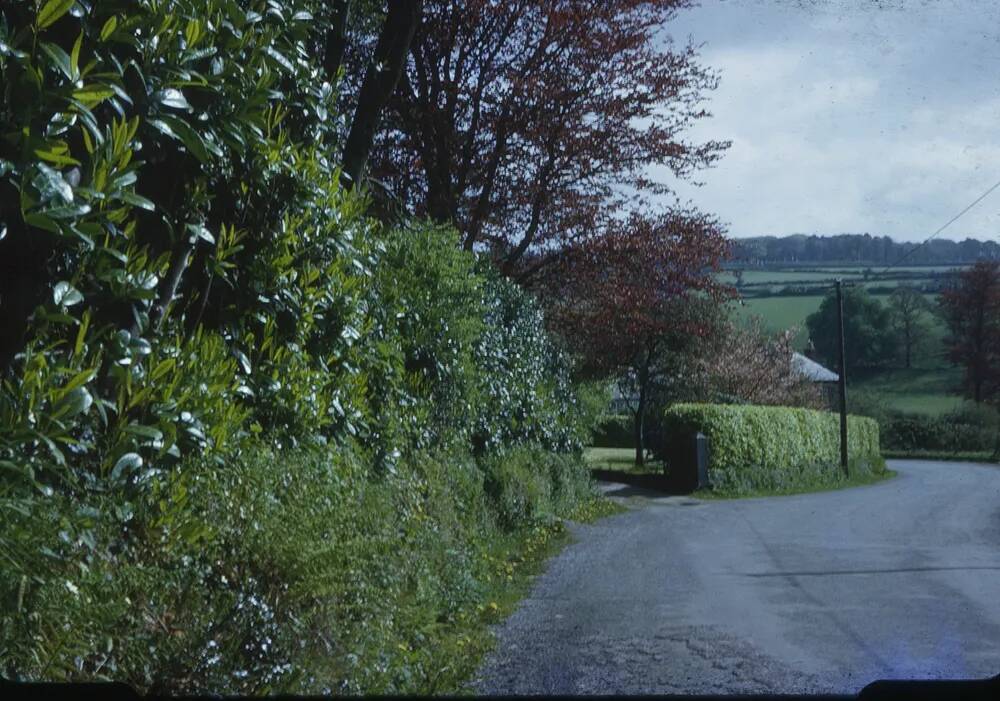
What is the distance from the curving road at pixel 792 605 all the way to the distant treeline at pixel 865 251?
3.07ft

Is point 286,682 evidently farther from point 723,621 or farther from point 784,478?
point 784,478

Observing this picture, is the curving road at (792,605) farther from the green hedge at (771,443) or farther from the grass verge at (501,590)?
the green hedge at (771,443)

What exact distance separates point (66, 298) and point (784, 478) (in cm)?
1224

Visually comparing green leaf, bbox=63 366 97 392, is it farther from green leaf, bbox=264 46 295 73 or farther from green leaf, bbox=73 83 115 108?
green leaf, bbox=264 46 295 73

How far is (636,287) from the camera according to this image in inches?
348

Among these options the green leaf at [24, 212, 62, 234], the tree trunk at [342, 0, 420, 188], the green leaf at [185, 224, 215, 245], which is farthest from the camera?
the tree trunk at [342, 0, 420, 188]

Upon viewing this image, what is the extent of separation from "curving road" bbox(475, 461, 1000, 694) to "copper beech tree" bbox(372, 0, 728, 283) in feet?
7.69

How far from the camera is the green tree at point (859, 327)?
144 inches

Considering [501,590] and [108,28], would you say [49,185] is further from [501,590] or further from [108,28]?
[501,590]

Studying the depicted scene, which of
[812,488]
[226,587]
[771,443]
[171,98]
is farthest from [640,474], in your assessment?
[171,98]

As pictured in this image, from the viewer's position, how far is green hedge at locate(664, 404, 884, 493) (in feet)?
17.0

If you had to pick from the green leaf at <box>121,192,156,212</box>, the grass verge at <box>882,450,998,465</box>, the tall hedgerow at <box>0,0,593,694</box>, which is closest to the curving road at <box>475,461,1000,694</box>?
the grass verge at <box>882,450,998,465</box>

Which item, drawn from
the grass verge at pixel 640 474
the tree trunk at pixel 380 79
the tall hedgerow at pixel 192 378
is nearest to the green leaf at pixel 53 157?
the tall hedgerow at pixel 192 378

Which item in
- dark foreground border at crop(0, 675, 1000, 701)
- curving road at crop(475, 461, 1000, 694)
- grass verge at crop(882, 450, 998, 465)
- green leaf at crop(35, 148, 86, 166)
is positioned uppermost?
green leaf at crop(35, 148, 86, 166)
